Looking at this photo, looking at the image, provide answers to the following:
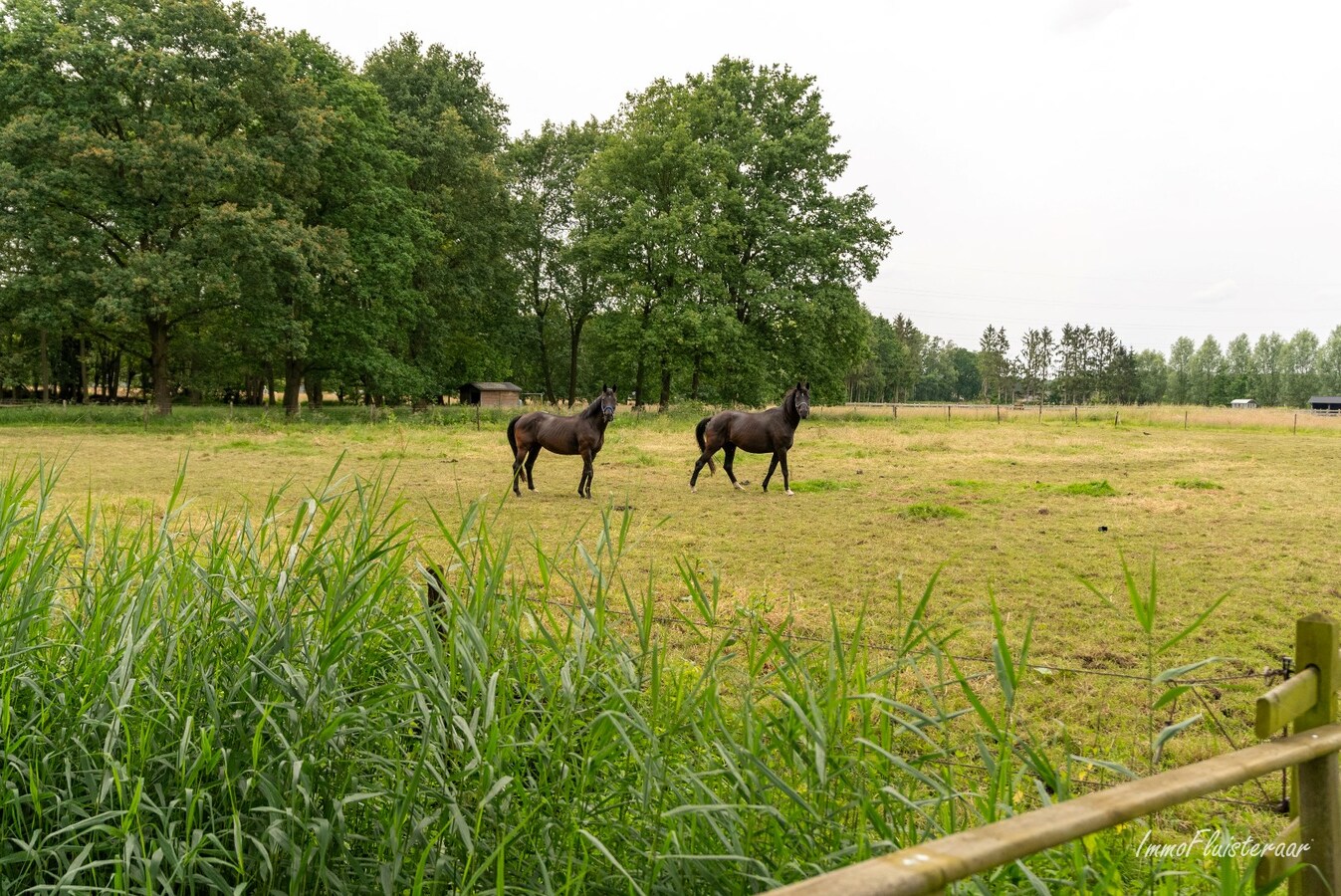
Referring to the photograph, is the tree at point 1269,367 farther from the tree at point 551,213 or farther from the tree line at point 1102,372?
the tree at point 551,213

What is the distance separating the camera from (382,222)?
112 ft

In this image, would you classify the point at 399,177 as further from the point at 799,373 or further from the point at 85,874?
the point at 85,874

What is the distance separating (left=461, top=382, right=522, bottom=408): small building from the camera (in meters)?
46.2

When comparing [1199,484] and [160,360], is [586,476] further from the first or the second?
[160,360]

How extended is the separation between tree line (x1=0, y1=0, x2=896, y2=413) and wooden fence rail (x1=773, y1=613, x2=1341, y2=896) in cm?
2986

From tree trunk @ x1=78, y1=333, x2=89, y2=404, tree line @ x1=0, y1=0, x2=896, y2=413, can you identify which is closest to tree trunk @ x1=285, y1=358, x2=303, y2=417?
tree line @ x1=0, y1=0, x2=896, y2=413

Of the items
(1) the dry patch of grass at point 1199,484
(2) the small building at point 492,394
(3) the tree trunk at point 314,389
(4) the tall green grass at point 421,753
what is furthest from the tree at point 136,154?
(4) the tall green grass at point 421,753

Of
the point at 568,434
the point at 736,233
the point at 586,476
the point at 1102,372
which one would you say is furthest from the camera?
the point at 1102,372

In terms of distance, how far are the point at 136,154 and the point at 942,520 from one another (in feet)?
89.4

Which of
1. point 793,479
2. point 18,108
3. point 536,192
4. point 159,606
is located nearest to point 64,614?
point 159,606

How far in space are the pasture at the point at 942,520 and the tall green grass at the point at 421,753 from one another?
386 mm

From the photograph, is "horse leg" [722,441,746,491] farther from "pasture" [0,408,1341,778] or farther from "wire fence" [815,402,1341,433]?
"wire fence" [815,402,1341,433]

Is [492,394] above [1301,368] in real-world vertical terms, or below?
below

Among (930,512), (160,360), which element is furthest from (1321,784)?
(160,360)
